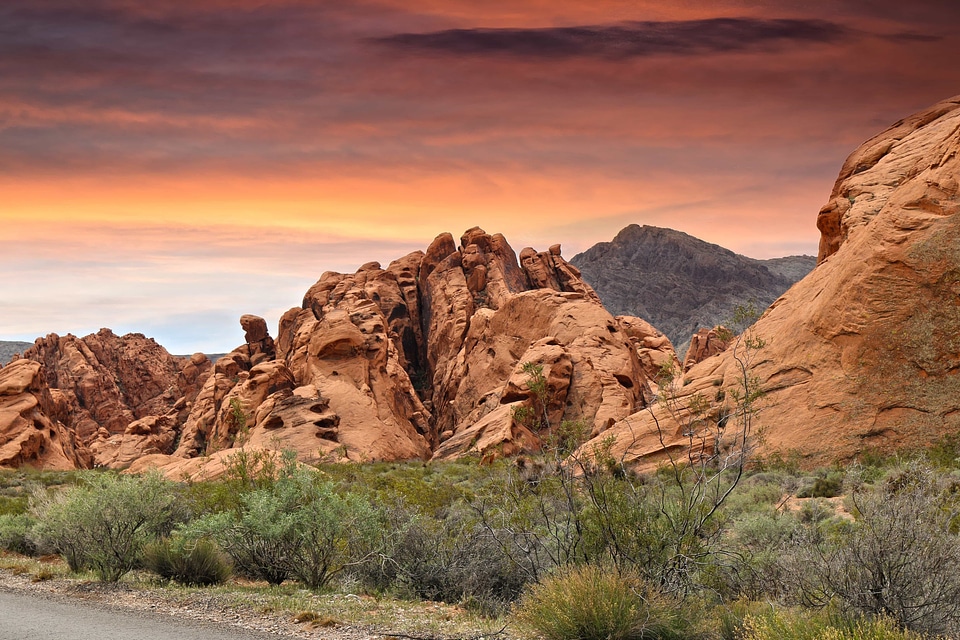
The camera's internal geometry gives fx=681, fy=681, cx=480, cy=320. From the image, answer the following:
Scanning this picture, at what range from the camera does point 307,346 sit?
160ft

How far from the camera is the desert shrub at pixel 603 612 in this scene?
7.21m

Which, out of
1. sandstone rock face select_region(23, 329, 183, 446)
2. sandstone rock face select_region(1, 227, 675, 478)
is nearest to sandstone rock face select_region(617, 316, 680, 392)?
sandstone rock face select_region(1, 227, 675, 478)

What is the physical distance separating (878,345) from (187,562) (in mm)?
21019

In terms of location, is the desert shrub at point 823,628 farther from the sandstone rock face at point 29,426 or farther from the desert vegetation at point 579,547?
the sandstone rock face at point 29,426

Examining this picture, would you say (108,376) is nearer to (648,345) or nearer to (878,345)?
(648,345)

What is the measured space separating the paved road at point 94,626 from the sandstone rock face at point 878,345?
1409 centimetres

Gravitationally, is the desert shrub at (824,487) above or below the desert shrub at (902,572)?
below

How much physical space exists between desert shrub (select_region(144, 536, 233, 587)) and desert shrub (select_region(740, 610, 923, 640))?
963 cm

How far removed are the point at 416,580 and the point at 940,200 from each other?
69.8 feet

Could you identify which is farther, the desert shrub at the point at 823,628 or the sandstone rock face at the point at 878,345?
the sandstone rock face at the point at 878,345

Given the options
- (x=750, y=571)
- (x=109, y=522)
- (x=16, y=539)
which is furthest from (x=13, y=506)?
(x=750, y=571)

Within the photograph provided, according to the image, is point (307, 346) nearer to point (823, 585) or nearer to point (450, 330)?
point (450, 330)

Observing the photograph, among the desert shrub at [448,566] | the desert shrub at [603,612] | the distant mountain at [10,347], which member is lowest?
the desert shrub at [448,566]

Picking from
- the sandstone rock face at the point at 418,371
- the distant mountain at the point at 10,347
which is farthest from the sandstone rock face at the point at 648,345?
the distant mountain at the point at 10,347
